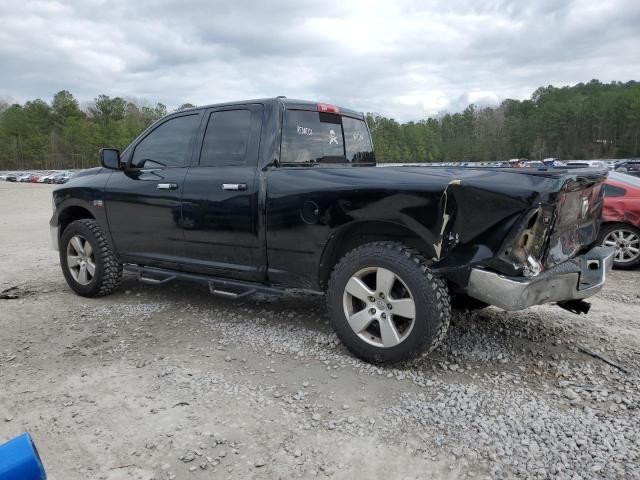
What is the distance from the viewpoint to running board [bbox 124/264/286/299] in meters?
4.15

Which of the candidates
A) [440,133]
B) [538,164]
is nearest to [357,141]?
[538,164]

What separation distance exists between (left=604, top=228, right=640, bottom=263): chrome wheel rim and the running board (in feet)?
17.4

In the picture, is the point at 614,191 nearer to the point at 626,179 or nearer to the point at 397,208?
the point at 626,179

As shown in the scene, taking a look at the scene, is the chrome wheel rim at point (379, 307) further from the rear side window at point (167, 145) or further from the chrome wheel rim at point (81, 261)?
the chrome wheel rim at point (81, 261)

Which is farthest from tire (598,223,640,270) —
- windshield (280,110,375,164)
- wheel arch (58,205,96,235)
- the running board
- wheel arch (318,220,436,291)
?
wheel arch (58,205,96,235)

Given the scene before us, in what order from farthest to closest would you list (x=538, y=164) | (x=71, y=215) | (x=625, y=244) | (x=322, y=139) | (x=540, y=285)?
1. (x=538, y=164)
2. (x=625, y=244)
3. (x=71, y=215)
4. (x=322, y=139)
5. (x=540, y=285)

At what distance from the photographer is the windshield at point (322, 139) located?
4.29 m

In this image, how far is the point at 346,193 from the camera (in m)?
3.56

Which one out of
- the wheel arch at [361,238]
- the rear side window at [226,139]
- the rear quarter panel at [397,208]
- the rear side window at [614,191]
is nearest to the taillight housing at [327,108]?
the rear side window at [226,139]

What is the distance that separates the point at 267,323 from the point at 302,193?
53.6 inches

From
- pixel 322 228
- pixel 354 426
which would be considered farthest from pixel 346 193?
pixel 354 426

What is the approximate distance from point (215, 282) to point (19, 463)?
3490mm

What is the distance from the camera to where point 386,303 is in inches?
134

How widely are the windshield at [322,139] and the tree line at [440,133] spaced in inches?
3199
